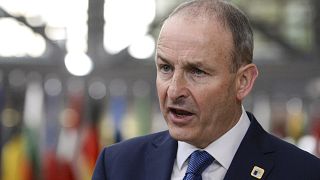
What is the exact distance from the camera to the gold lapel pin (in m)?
3.47

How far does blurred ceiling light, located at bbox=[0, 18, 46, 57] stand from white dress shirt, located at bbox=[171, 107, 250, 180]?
7486 millimetres

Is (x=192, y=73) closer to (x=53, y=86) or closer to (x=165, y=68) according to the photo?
(x=165, y=68)

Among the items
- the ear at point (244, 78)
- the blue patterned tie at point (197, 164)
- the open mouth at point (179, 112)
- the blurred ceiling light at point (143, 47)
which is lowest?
the blurred ceiling light at point (143, 47)

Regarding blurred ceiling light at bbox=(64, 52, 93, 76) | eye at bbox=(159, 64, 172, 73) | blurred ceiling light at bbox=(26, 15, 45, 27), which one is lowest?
blurred ceiling light at bbox=(64, 52, 93, 76)

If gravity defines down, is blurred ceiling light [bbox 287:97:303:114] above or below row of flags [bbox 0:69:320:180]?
above

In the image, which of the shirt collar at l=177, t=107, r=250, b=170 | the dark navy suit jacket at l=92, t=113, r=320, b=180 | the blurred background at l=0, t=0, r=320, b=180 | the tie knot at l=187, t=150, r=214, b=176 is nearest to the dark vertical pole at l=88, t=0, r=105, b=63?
the blurred background at l=0, t=0, r=320, b=180

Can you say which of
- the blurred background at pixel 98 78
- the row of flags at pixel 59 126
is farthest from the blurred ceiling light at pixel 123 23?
the row of flags at pixel 59 126

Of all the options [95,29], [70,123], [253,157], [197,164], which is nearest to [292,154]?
[253,157]

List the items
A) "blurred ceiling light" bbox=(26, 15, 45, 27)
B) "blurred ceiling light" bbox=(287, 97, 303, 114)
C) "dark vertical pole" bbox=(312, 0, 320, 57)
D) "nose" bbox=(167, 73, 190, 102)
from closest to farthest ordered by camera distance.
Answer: "nose" bbox=(167, 73, 190, 102) < "blurred ceiling light" bbox=(287, 97, 303, 114) < "blurred ceiling light" bbox=(26, 15, 45, 27) < "dark vertical pole" bbox=(312, 0, 320, 57)

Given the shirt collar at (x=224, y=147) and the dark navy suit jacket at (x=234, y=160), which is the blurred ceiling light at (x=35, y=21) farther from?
the shirt collar at (x=224, y=147)

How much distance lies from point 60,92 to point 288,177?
6.74m

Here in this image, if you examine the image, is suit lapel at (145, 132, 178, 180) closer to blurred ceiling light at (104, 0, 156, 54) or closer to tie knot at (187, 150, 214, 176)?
tie knot at (187, 150, 214, 176)

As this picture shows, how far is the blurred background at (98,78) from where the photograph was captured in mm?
9625

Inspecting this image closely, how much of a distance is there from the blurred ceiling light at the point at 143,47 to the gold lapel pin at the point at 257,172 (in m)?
7.38
